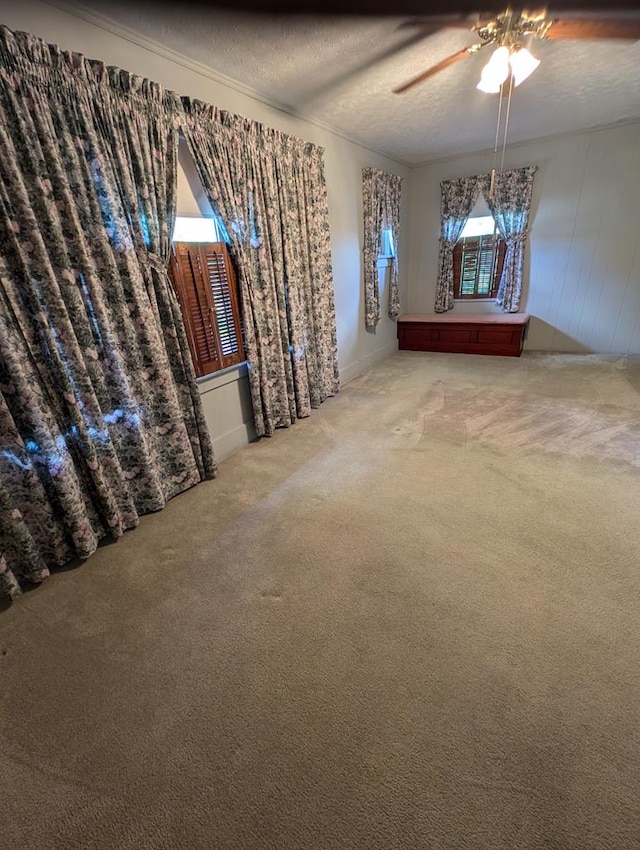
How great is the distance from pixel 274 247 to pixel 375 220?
221 cm

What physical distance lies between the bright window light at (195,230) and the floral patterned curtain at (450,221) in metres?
4.01

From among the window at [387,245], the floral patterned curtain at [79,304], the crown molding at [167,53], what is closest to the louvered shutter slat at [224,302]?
the floral patterned curtain at [79,304]

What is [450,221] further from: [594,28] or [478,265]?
[594,28]

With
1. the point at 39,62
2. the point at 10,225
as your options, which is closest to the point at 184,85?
the point at 39,62

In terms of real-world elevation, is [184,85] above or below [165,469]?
above

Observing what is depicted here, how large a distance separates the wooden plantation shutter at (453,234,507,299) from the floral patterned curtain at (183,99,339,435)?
2.82 meters

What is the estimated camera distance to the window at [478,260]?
17.1 feet

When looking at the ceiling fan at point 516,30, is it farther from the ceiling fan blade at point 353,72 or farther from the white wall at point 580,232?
the white wall at point 580,232

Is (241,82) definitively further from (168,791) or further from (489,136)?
(168,791)

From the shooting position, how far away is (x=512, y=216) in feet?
16.1

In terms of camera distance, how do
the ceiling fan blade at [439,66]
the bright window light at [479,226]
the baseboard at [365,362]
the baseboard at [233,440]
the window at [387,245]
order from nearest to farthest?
the ceiling fan blade at [439,66], the baseboard at [233,440], the baseboard at [365,362], the window at [387,245], the bright window light at [479,226]

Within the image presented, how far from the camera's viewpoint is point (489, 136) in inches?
167

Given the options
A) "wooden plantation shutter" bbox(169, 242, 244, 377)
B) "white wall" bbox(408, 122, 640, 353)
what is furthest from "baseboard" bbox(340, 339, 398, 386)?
"wooden plantation shutter" bbox(169, 242, 244, 377)

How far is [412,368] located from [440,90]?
2.77 m
